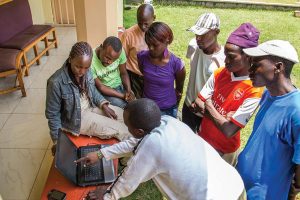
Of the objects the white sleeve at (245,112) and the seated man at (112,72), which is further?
the seated man at (112,72)

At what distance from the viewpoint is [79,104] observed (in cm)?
245

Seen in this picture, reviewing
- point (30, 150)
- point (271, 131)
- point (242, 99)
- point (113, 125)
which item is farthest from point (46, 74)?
point (271, 131)

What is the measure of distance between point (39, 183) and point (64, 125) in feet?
2.74

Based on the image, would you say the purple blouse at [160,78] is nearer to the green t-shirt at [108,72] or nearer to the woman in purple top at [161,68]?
the woman in purple top at [161,68]

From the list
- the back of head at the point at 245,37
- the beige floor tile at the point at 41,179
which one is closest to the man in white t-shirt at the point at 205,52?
the back of head at the point at 245,37

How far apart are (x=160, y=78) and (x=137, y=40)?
2.02 ft

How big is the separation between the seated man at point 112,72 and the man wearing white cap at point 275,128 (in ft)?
4.49

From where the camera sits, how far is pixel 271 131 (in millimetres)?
1643

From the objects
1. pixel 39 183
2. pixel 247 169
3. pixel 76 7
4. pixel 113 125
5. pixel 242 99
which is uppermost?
pixel 76 7

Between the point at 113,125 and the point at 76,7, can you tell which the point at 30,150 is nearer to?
the point at 113,125

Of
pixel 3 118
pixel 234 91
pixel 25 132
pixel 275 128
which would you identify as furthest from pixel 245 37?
pixel 3 118

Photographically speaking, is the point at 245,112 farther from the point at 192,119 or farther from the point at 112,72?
the point at 112,72

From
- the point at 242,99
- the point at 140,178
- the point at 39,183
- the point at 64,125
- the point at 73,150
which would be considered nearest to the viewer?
the point at 140,178

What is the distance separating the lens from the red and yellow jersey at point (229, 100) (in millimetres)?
1953
